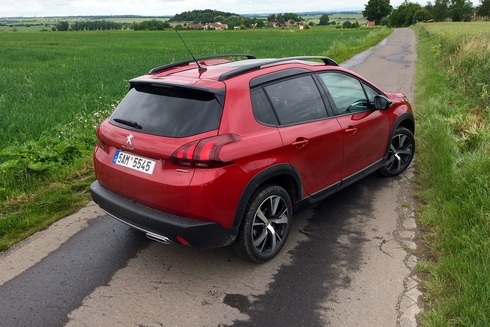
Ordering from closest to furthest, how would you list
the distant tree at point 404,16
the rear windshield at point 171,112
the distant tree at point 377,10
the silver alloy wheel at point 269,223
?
the rear windshield at point 171,112 → the silver alloy wheel at point 269,223 → the distant tree at point 404,16 → the distant tree at point 377,10

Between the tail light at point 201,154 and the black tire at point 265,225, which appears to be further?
the black tire at point 265,225

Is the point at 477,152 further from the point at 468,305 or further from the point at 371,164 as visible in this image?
the point at 468,305

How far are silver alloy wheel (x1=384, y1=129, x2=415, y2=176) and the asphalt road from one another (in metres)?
1.08

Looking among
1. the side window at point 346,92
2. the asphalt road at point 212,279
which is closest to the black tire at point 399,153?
the side window at point 346,92

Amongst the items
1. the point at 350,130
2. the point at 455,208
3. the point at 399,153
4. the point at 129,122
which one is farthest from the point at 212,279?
the point at 399,153

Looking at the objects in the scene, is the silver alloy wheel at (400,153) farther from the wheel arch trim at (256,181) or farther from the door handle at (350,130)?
the wheel arch trim at (256,181)

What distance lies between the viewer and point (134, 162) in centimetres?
339

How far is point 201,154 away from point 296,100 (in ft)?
4.20

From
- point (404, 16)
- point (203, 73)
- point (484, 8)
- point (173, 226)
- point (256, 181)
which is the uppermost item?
point (484, 8)

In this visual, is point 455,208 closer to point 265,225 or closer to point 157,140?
point 265,225

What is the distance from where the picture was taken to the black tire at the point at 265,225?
3451mm

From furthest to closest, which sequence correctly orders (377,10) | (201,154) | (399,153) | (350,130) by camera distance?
(377,10), (399,153), (350,130), (201,154)

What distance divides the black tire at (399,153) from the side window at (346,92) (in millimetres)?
912

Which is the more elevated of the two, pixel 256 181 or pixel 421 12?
pixel 421 12
